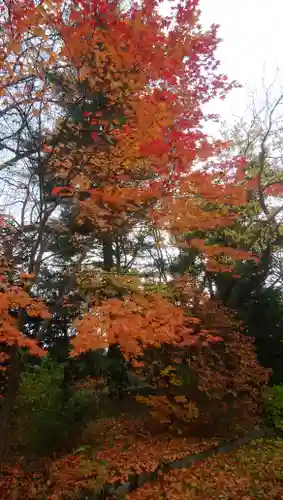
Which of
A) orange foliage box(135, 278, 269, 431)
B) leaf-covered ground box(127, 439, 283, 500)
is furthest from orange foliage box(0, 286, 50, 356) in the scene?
orange foliage box(135, 278, 269, 431)

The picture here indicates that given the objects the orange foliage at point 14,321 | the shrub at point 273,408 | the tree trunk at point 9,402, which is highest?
the orange foliage at point 14,321

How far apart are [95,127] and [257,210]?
9654 millimetres

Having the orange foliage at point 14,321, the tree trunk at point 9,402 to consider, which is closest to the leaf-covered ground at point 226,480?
the tree trunk at point 9,402

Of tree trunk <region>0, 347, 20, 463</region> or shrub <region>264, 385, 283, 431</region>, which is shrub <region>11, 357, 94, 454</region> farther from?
shrub <region>264, 385, 283, 431</region>

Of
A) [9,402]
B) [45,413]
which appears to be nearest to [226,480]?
[45,413]

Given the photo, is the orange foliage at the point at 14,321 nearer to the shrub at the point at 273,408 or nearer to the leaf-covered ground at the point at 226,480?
the leaf-covered ground at the point at 226,480

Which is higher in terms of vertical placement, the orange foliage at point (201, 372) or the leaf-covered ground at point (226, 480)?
the orange foliage at point (201, 372)

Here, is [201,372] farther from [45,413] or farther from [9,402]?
[9,402]

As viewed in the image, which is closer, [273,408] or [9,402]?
[9,402]

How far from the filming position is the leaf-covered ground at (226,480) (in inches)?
235

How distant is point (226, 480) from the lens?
660cm

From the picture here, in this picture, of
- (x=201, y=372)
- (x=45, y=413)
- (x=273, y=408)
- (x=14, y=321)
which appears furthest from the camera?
(x=273, y=408)

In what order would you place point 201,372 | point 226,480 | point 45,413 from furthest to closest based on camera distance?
point 201,372
point 45,413
point 226,480

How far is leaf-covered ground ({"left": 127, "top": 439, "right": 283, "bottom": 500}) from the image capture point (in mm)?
5957
